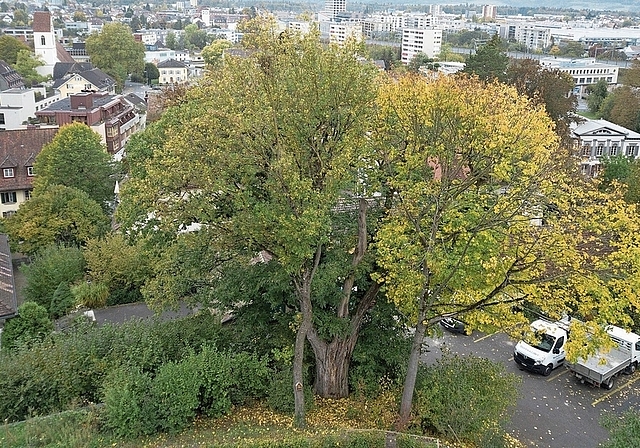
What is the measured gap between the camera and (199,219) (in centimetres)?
1270

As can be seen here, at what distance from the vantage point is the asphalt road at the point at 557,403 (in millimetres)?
15344

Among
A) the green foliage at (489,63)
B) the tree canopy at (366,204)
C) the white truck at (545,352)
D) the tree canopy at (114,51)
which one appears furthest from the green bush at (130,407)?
the tree canopy at (114,51)

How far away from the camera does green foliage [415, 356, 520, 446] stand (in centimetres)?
1341

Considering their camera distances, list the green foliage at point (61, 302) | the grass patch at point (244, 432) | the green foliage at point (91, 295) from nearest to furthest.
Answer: the grass patch at point (244, 432) < the green foliage at point (91, 295) < the green foliage at point (61, 302)

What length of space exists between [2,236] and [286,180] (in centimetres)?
2162

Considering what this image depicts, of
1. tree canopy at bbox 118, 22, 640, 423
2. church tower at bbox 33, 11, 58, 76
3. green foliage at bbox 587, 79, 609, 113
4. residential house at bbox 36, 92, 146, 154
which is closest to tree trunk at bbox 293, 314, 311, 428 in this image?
tree canopy at bbox 118, 22, 640, 423

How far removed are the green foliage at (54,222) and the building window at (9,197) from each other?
6808 mm

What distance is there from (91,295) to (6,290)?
10.2 feet

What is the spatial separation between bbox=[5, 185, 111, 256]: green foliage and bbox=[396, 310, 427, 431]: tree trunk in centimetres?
1989

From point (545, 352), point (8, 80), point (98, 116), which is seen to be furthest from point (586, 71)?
point (545, 352)

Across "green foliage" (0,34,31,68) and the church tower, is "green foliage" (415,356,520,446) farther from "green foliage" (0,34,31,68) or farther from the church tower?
"green foliage" (0,34,31,68)

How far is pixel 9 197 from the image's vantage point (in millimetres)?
35125

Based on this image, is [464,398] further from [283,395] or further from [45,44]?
[45,44]

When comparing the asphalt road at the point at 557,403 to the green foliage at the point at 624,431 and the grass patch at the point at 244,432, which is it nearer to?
the green foliage at the point at 624,431
